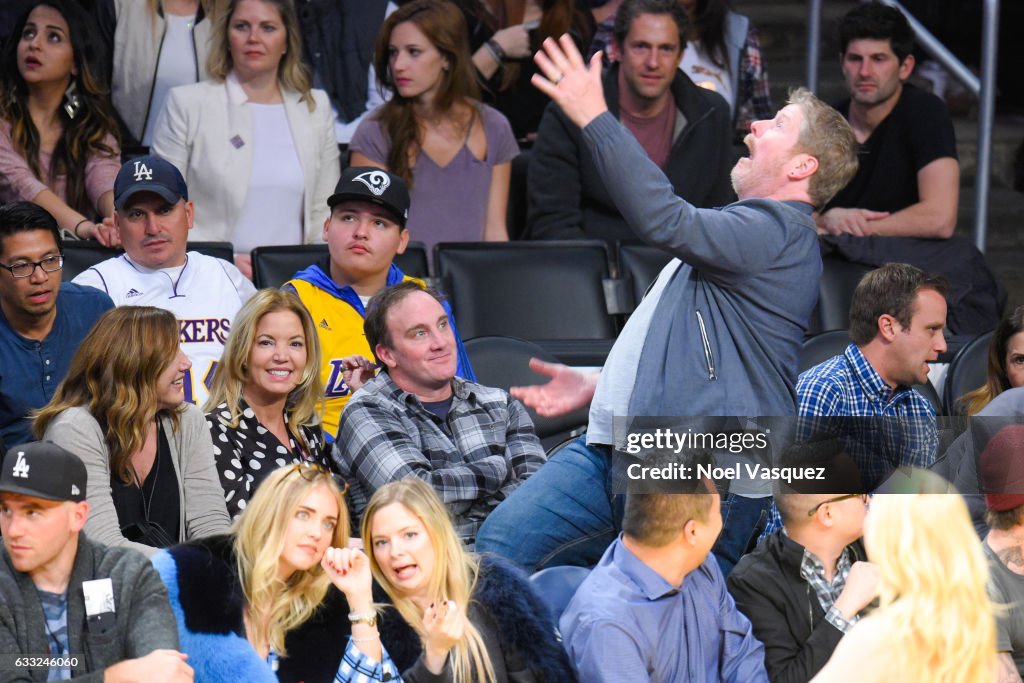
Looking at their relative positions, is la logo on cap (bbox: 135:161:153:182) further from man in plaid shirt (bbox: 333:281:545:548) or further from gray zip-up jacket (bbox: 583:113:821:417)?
gray zip-up jacket (bbox: 583:113:821:417)

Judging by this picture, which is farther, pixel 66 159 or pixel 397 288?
pixel 66 159

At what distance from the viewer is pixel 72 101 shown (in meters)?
5.66

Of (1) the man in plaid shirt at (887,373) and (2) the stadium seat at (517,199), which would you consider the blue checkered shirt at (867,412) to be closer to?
(1) the man in plaid shirt at (887,373)

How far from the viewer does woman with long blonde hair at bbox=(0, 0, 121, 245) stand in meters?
5.57

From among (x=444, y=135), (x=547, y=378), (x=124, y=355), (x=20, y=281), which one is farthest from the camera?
(x=444, y=135)

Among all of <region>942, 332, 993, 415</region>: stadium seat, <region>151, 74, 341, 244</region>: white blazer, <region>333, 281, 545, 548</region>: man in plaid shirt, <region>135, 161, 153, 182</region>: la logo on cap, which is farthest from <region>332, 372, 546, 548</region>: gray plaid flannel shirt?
<region>151, 74, 341, 244</region>: white blazer

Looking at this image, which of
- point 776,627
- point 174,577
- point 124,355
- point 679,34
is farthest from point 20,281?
point 679,34

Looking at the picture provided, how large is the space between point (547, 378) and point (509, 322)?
2.48 feet

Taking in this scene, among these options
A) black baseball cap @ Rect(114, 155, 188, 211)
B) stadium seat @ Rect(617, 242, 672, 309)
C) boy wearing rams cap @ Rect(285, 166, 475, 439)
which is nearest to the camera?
boy wearing rams cap @ Rect(285, 166, 475, 439)

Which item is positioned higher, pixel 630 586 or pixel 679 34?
pixel 679 34

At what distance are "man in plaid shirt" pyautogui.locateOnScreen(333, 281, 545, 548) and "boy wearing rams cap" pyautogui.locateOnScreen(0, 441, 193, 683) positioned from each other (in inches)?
37.5

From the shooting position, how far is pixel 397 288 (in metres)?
4.42

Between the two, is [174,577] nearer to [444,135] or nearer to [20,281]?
[20,281]

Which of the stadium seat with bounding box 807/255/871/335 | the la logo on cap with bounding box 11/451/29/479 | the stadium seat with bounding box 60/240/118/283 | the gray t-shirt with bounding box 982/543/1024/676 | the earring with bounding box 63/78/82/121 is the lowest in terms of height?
the gray t-shirt with bounding box 982/543/1024/676
